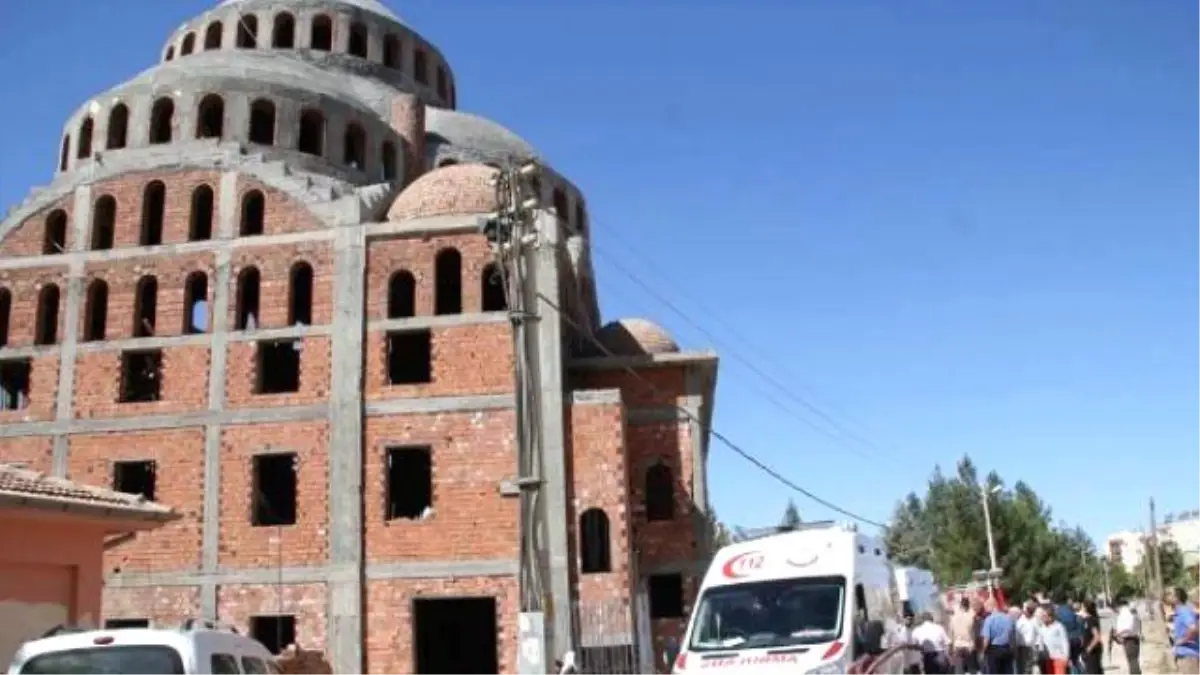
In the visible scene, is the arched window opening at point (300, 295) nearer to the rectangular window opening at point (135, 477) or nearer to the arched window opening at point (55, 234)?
the rectangular window opening at point (135, 477)

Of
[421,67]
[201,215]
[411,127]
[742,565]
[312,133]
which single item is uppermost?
[421,67]

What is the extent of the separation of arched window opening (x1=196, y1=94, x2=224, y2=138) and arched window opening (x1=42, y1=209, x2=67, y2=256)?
3952mm

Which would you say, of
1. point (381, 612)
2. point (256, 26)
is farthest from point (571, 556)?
point (256, 26)

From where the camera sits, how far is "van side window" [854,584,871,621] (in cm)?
1143

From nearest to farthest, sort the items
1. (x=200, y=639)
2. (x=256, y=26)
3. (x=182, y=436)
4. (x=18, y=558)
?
(x=200, y=639) → (x=18, y=558) → (x=182, y=436) → (x=256, y=26)

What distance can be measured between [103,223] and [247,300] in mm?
3928

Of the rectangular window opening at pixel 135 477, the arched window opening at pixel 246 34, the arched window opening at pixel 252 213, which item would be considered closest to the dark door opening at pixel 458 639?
the rectangular window opening at pixel 135 477

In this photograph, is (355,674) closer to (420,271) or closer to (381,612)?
(381,612)

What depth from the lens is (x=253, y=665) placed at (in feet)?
30.3

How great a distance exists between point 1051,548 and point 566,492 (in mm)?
40743

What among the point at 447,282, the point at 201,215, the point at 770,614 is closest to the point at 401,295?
the point at 447,282

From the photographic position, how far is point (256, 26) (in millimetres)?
35062

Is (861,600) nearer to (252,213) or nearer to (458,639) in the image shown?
(458,639)

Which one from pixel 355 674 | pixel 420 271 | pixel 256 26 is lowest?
pixel 355 674
